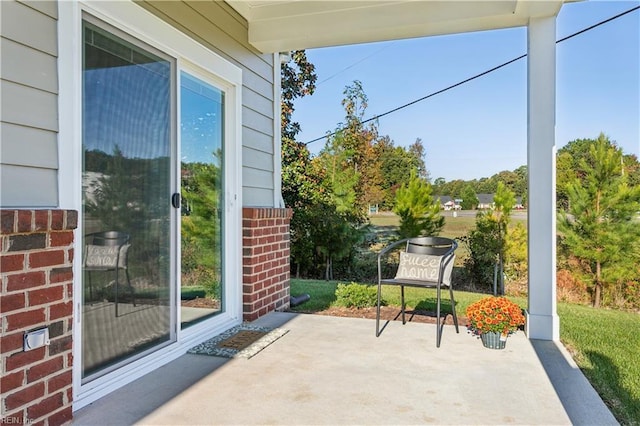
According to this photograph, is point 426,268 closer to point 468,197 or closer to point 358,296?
point 358,296

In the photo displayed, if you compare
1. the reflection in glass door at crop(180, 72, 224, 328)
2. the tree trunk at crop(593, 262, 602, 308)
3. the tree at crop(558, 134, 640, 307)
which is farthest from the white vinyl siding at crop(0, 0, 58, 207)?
the tree trunk at crop(593, 262, 602, 308)

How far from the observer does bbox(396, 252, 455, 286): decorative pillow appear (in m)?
→ 3.32

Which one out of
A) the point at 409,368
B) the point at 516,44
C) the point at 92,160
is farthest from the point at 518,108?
the point at 92,160

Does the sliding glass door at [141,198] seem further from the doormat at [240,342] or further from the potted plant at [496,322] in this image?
the potted plant at [496,322]

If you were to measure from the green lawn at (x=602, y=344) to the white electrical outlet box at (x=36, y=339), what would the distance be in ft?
8.43

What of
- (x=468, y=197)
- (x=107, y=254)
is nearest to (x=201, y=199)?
(x=107, y=254)

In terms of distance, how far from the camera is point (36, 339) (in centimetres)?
168

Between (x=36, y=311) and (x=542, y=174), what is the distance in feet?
10.6

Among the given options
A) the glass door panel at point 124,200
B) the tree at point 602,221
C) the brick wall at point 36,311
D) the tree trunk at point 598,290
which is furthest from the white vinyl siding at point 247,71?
the tree trunk at point 598,290

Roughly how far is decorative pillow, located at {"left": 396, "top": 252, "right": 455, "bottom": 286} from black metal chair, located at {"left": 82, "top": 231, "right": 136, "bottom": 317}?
80.5 inches

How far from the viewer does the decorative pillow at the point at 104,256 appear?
6.95 feet

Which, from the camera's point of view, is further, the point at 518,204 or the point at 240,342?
the point at 518,204

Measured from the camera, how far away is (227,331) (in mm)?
3287

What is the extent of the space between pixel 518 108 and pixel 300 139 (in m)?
5.59
